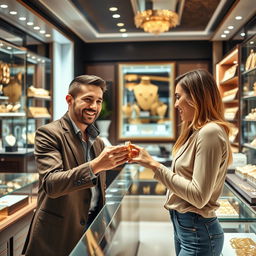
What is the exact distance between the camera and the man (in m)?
1.40

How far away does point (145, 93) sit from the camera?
21.9ft

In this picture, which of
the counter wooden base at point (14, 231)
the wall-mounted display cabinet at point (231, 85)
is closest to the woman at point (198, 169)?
the counter wooden base at point (14, 231)

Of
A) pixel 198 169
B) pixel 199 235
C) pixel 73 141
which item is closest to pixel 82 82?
pixel 73 141

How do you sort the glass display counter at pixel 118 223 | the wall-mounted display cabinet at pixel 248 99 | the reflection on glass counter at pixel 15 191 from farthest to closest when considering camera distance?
the wall-mounted display cabinet at pixel 248 99 < the reflection on glass counter at pixel 15 191 < the glass display counter at pixel 118 223

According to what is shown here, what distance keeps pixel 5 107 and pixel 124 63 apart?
120 inches

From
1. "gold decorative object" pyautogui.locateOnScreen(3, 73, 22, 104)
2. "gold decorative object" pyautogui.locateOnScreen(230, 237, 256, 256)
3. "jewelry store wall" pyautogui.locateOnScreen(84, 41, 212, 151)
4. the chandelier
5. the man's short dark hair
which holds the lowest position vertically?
"gold decorative object" pyautogui.locateOnScreen(230, 237, 256, 256)

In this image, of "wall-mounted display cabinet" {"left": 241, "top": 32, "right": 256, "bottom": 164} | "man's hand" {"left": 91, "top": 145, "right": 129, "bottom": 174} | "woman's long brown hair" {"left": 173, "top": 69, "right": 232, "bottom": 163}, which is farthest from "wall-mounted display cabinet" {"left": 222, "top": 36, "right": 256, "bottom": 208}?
"man's hand" {"left": 91, "top": 145, "right": 129, "bottom": 174}

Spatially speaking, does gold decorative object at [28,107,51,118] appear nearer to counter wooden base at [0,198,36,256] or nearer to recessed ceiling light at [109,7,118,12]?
recessed ceiling light at [109,7,118,12]

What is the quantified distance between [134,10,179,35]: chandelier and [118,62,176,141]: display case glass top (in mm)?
1727

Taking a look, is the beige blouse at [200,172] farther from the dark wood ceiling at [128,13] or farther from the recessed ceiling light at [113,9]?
the recessed ceiling light at [113,9]

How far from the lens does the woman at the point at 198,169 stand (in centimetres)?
130

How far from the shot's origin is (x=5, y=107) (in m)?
4.06

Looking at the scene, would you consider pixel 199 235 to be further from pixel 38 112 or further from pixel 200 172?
pixel 38 112

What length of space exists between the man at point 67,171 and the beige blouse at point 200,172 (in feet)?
0.84
